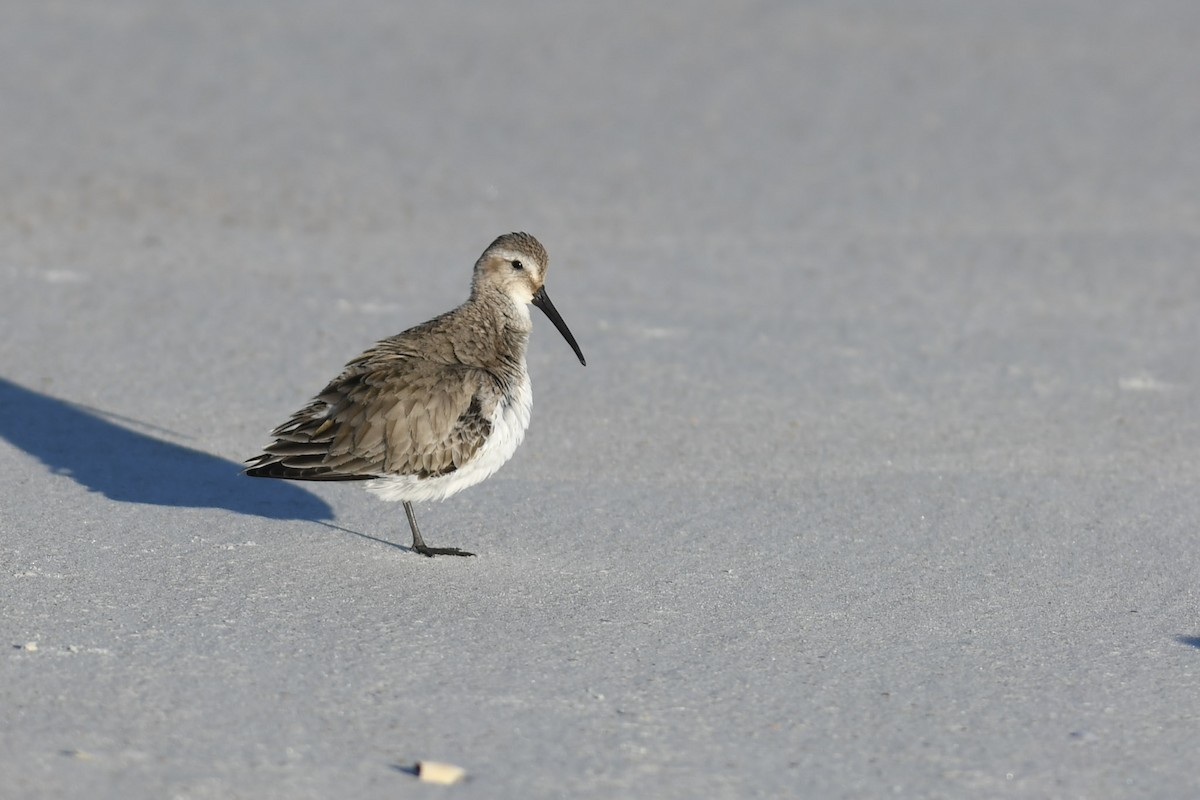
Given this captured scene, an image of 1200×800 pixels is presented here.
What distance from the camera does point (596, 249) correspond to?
1161 cm

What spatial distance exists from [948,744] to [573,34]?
12.9 m

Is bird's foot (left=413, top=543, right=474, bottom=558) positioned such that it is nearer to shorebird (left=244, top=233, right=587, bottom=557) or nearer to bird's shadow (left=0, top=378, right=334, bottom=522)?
shorebird (left=244, top=233, right=587, bottom=557)

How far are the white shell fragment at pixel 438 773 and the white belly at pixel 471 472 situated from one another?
1.98 meters

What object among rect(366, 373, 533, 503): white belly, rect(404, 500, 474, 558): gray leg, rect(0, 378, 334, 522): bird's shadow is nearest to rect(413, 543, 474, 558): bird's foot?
rect(404, 500, 474, 558): gray leg

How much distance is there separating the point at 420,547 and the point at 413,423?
1.79 feet

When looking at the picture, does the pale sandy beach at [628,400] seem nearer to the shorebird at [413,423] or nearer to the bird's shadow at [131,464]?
the bird's shadow at [131,464]

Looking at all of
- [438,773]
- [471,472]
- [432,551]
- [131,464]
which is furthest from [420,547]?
[438,773]

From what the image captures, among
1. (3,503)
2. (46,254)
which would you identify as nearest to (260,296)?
(46,254)

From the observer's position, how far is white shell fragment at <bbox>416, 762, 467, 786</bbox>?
14.6 ft

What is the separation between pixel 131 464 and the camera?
732cm

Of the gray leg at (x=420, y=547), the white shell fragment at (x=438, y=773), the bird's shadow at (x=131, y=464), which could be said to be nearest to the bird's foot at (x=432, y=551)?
the gray leg at (x=420, y=547)

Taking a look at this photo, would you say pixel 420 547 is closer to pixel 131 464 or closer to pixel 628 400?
pixel 131 464

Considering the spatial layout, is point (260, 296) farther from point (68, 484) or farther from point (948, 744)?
point (948, 744)

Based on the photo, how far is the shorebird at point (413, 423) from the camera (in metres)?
6.28
